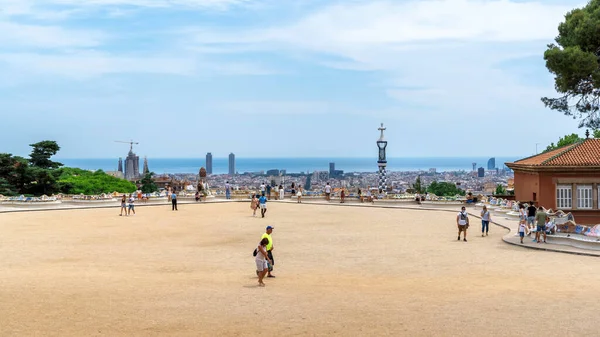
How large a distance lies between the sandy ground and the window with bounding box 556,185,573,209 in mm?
6712

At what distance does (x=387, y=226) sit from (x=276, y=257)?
11.4 metres

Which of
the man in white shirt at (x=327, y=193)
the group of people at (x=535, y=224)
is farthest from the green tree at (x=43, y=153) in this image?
the group of people at (x=535, y=224)

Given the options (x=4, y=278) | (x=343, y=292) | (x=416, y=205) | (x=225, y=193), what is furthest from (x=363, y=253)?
(x=225, y=193)

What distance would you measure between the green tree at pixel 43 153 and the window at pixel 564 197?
48.7 m

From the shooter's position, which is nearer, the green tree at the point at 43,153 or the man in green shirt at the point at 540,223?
the man in green shirt at the point at 540,223

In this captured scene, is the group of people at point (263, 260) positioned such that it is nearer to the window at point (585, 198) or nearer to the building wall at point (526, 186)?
the building wall at point (526, 186)

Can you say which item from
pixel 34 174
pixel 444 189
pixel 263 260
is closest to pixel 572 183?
pixel 263 260

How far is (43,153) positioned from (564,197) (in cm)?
4976

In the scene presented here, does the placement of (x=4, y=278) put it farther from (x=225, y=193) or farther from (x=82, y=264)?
(x=225, y=193)

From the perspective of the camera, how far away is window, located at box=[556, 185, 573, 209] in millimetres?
32875

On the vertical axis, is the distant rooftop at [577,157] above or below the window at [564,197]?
above

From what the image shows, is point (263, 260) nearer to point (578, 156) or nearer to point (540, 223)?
point (540, 223)

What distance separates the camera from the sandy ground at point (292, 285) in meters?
11.9

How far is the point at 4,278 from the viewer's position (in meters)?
16.6
